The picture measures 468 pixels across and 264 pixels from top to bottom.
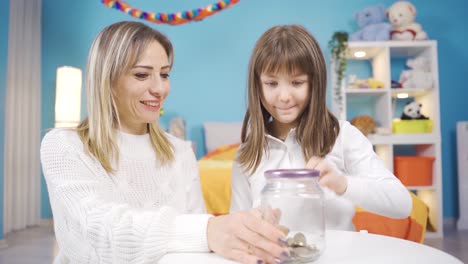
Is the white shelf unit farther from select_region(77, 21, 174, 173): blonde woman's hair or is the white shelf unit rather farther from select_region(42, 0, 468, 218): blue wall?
select_region(77, 21, 174, 173): blonde woman's hair

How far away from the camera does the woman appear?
29.7 inches

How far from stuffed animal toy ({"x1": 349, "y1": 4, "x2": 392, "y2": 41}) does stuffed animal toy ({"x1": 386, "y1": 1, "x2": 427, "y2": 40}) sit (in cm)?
7

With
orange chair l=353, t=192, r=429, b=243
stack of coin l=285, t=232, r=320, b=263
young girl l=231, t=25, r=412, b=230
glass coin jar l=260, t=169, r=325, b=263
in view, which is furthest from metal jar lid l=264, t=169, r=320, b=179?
orange chair l=353, t=192, r=429, b=243

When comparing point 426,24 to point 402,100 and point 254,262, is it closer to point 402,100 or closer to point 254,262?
point 402,100

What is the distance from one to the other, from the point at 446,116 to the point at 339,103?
3.73 ft

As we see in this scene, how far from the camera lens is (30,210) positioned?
3975 millimetres

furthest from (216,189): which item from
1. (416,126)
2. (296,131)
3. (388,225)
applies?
(416,126)

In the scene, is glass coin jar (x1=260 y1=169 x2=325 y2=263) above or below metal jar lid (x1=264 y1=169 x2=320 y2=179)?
below

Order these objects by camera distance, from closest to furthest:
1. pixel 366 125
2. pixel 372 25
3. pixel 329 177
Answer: pixel 329 177, pixel 366 125, pixel 372 25

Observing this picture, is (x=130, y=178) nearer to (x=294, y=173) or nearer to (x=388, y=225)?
(x=294, y=173)

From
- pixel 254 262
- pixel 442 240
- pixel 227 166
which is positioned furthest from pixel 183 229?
pixel 442 240

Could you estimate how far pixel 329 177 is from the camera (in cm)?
91

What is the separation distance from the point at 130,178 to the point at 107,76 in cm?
27

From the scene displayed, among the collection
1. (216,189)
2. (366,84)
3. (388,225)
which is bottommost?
Result: (388,225)
